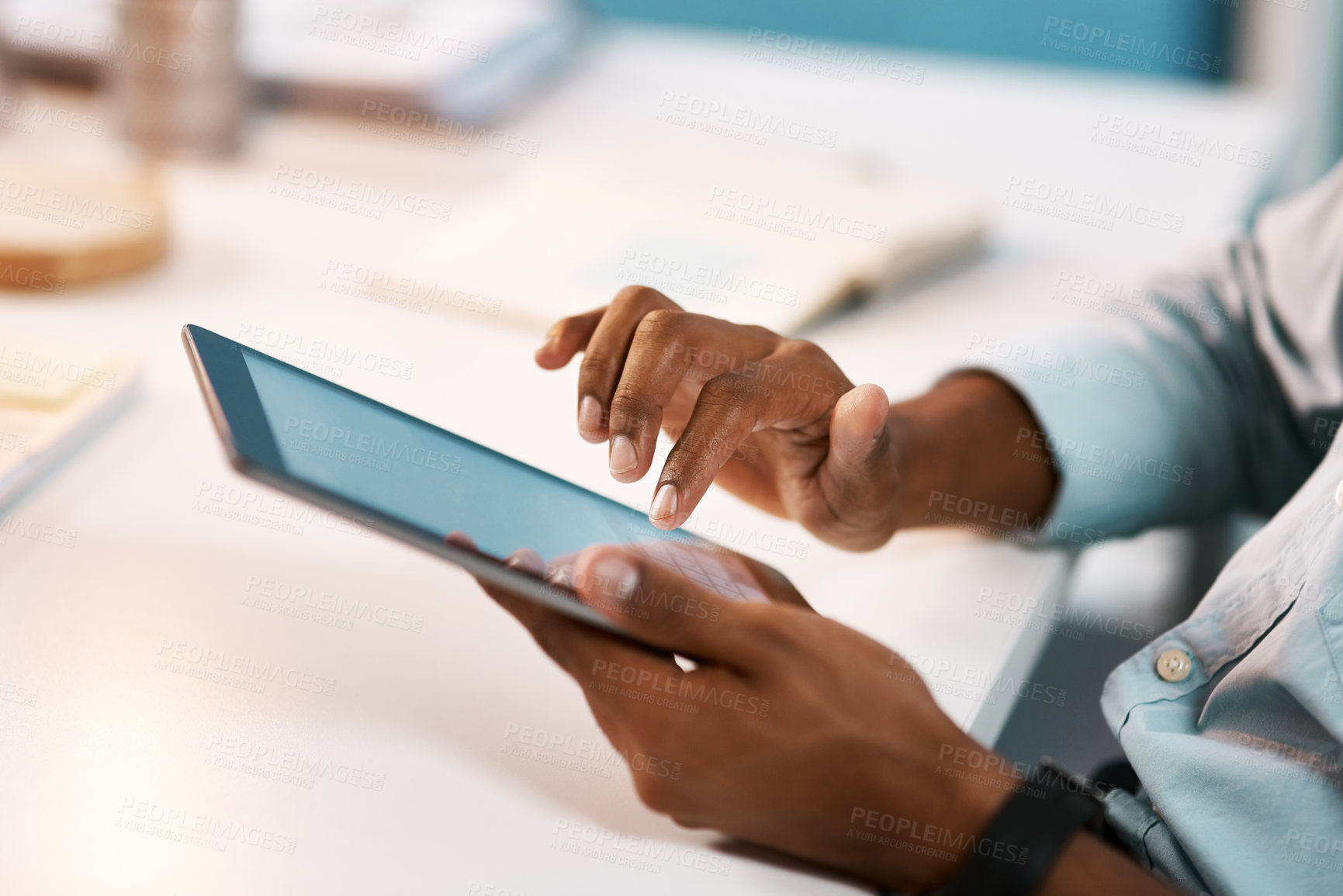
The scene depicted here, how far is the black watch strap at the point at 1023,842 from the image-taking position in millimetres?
464

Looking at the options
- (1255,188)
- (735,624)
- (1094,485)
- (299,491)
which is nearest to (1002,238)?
(1255,188)

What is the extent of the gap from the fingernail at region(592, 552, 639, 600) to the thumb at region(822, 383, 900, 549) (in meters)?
0.18

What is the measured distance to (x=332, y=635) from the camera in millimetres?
585

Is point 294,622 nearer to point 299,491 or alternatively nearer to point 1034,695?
point 299,491

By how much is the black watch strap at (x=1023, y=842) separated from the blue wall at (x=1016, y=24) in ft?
5.73

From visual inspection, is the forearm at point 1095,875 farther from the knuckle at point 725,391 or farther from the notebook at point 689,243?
the notebook at point 689,243

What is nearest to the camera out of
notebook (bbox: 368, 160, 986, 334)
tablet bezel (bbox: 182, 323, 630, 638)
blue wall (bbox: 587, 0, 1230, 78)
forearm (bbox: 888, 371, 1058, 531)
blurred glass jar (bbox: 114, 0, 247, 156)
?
tablet bezel (bbox: 182, 323, 630, 638)

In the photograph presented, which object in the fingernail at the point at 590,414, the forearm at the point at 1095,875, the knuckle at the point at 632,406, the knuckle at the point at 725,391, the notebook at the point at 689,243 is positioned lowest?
the forearm at the point at 1095,875

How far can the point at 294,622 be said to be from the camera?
591 mm

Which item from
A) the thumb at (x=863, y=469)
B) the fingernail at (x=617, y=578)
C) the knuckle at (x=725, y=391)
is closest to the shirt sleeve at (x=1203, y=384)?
the thumb at (x=863, y=469)

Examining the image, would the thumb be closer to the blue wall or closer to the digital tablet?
the digital tablet

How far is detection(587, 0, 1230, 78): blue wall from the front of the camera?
6.26 feet

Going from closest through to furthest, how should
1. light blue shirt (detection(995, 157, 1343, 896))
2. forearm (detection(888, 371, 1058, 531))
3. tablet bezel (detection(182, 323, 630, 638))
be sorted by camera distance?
tablet bezel (detection(182, 323, 630, 638)) < light blue shirt (detection(995, 157, 1343, 896)) < forearm (detection(888, 371, 1058, 531))

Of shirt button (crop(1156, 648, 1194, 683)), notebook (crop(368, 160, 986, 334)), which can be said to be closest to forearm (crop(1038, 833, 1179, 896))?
shirt button (crop(1156, 648, 1194, 683))
